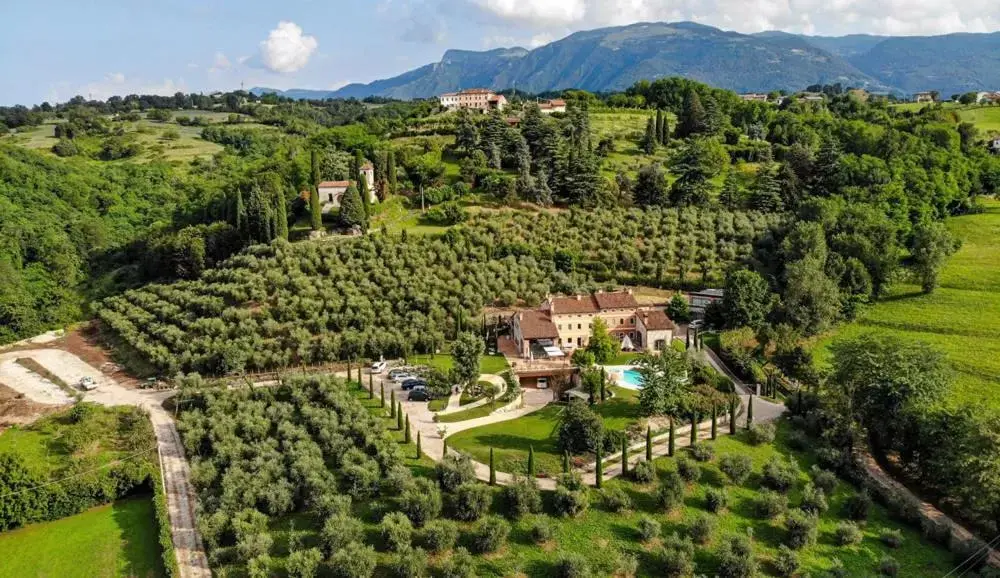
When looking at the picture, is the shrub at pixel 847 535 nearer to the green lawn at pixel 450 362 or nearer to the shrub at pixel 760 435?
the shrub at pixel 760 435

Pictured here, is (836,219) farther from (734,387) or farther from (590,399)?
(590,399)

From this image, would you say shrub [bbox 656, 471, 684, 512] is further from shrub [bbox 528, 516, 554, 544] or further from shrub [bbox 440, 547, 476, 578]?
shrub [bbox 440, 547, 476, 578]

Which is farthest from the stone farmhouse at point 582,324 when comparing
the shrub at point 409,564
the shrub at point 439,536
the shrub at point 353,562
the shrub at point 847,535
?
the shrub at point 353,562

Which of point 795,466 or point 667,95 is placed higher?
point 667,95

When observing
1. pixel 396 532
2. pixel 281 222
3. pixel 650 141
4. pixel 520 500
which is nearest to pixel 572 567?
pixel 520 500

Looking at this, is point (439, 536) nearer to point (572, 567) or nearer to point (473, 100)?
point (572, 567)

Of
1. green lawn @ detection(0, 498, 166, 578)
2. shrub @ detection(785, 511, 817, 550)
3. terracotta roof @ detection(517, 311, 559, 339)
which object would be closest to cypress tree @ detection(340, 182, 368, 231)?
terracotta roof @ detection(517, 311, 559, 339)

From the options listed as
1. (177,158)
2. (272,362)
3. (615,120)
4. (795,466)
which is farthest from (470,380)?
(177,158)

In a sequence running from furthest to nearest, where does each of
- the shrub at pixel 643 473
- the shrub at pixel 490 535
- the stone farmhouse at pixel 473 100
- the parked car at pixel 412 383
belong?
the stone farmhouse at pixel 473 100 < the parked car at pixel 412 383 < the shrub at pixel 643 473 < the shrub at pixel 490 535
